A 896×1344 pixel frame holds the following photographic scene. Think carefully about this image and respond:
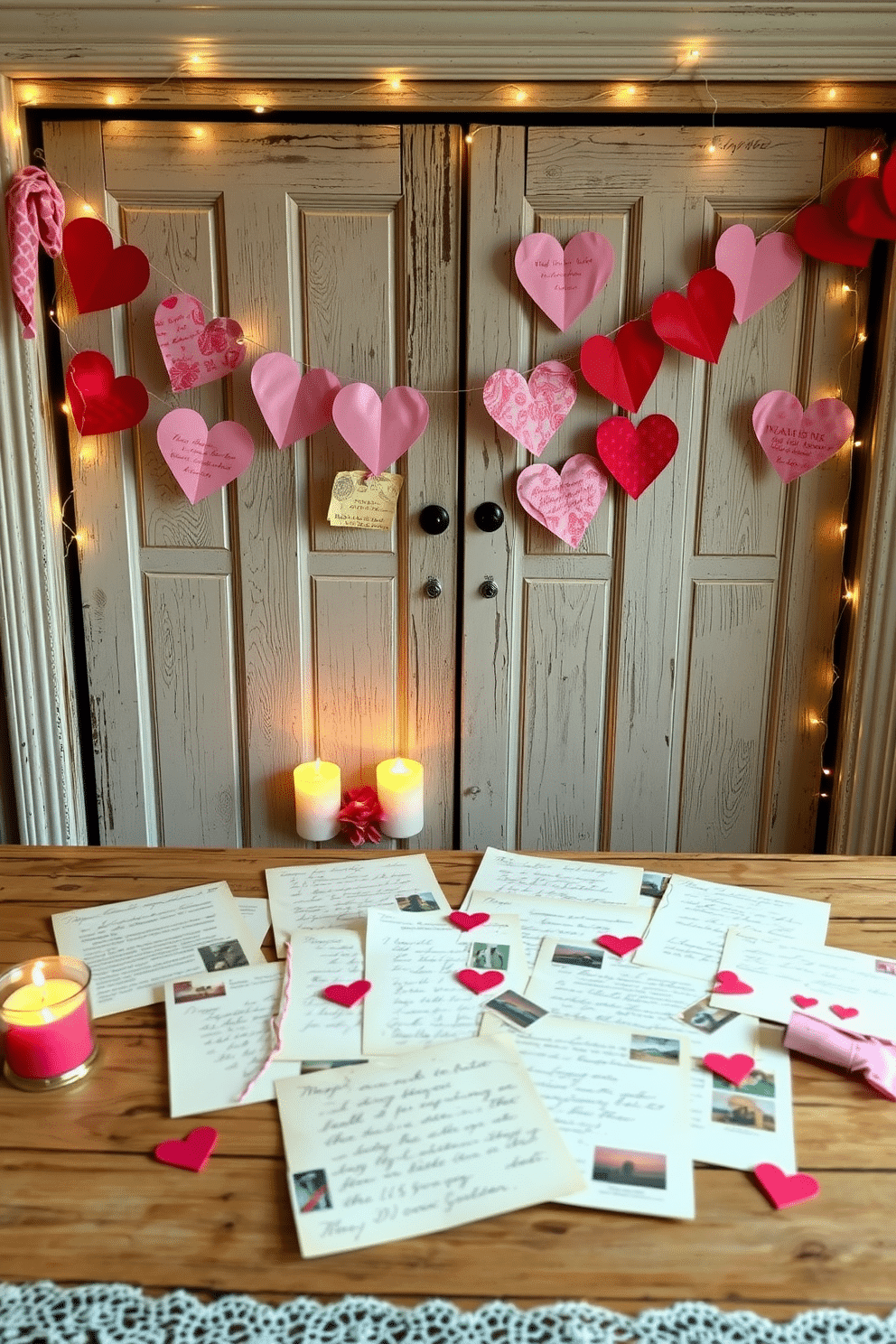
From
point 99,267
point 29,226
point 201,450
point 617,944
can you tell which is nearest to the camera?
point 617,944

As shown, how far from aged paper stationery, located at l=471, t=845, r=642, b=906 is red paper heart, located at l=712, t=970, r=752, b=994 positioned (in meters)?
0.18

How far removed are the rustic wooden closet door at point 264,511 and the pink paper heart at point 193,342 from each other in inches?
1.7

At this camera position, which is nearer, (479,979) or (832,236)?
(479,979)

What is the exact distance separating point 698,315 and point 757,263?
170mm

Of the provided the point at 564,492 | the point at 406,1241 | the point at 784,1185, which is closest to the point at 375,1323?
the point at 406,1241

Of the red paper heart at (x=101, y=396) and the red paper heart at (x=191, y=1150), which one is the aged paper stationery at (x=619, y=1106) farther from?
the red paper heart at (x=101, y=396)

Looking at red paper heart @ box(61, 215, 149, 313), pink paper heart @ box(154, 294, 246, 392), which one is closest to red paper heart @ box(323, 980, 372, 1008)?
pink paper heart @ box(154, 294, 246, 392)

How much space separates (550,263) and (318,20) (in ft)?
2.21

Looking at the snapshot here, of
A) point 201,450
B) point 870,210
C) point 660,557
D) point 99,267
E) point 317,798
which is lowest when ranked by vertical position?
point 317,798

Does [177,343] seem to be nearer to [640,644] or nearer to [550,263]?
[550,263]

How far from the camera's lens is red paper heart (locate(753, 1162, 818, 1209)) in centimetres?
88

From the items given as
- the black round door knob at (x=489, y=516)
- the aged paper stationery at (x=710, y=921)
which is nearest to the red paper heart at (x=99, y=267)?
the black round door knob at (x=489, y=516)

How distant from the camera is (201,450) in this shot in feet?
8.03

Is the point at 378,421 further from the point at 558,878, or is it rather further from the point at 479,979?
the point at 479,979
